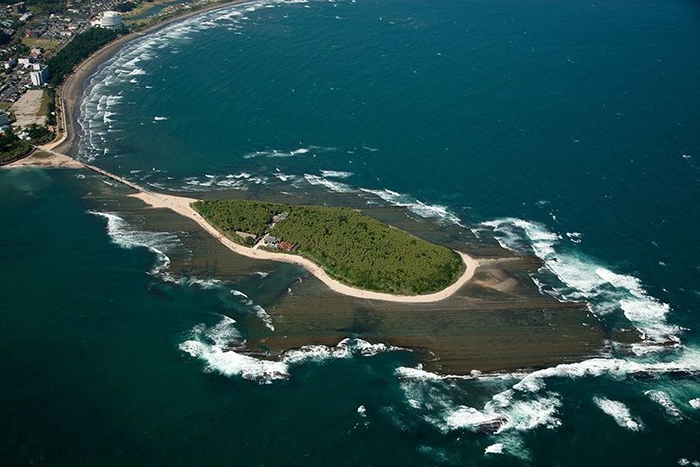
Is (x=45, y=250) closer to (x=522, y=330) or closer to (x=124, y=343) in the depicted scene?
(x=124, y=343)

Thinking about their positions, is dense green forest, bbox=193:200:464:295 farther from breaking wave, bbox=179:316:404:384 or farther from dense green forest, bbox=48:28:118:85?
dense green forest, bbox=48:28:118:85

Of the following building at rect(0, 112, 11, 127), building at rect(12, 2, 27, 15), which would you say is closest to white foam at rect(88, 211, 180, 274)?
building at rect(0, 112, 11, 127)

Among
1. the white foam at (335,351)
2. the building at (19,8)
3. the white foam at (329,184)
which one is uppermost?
the building at (19,8)

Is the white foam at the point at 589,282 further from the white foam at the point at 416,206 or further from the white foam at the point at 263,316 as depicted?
the white foam at the point at 263,316

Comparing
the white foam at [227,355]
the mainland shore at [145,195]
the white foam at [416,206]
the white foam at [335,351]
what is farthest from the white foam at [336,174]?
the white foam at [335,351]

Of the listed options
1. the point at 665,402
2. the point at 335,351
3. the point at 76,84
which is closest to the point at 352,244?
the point at 335,351

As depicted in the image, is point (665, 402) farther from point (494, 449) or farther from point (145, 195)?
point (145, 195)

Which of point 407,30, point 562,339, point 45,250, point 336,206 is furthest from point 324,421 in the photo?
point 407,30
